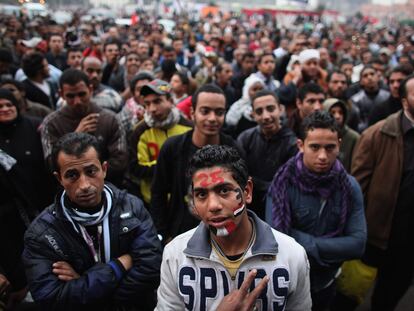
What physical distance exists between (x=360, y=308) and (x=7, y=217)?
316 centimetres

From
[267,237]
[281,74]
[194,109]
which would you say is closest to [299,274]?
[267,237]

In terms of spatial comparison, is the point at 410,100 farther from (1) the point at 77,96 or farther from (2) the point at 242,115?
(1) the point at 77,96

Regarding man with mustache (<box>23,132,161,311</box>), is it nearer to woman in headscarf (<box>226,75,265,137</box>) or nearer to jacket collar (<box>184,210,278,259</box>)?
jacket collar (<box>184,210,278,259</box>)

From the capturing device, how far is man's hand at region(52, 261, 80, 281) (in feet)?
6.98

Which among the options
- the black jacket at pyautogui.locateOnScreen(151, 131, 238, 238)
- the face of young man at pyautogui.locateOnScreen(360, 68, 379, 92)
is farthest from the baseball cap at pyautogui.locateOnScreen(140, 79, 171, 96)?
the face of young man at pyautogui.locateOnScreen(360, 68, 379, 92)

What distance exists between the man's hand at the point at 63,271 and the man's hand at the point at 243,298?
33.7 inches

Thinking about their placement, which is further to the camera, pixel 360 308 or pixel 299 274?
pixel 360 308

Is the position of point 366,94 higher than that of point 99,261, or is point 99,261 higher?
point 366,94

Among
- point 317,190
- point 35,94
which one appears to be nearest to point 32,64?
point 35,94

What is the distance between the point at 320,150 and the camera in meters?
2.56

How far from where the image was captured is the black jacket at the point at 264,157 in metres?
3.45

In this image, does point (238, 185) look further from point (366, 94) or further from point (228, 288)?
point (366, 94)


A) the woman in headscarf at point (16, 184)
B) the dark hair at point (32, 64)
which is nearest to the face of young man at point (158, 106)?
the woman in headscarf at point (16, 184)

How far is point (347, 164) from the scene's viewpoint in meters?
3.97
